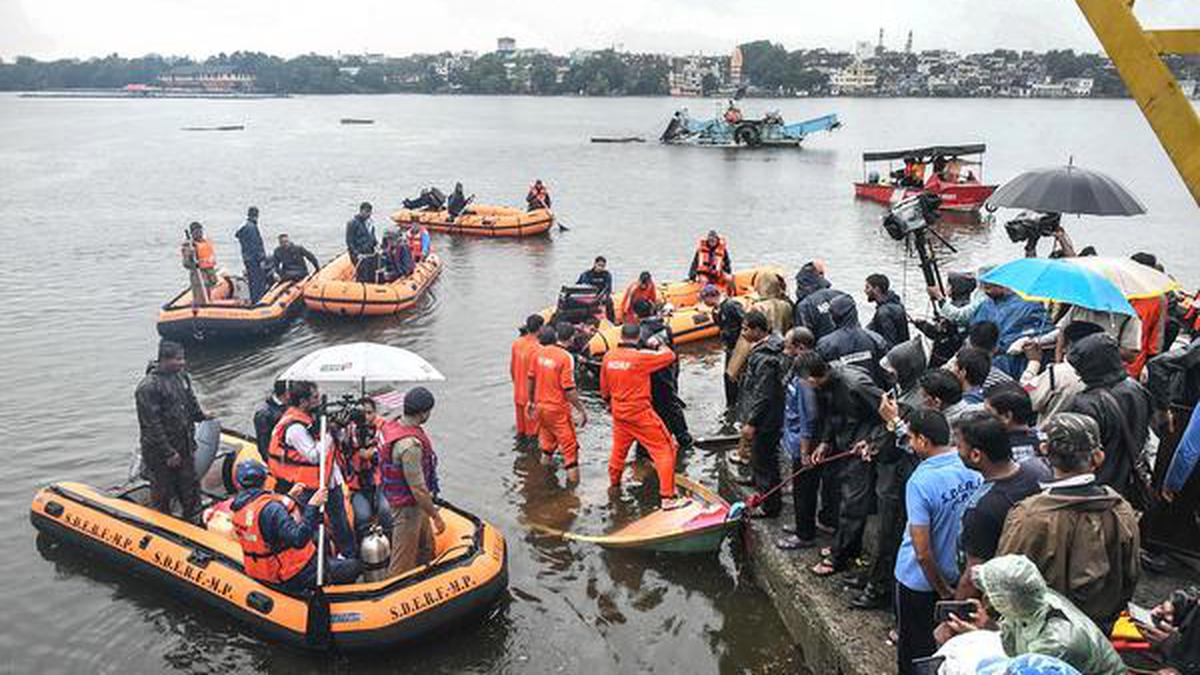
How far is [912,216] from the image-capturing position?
8055 millimetres

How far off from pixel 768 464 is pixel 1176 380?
9.17 ft

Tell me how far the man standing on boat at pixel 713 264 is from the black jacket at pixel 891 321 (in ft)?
18.5

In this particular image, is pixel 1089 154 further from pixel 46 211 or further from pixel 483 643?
pixel 483 643

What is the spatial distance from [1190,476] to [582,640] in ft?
13.1

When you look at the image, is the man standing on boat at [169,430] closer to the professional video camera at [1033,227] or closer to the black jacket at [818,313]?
the black jacket at [818,313]

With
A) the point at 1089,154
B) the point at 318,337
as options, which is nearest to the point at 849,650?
the point at 318,337

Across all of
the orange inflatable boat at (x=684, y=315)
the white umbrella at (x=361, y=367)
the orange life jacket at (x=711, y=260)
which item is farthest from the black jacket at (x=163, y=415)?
the orange life jacket at (x=711, y=260)

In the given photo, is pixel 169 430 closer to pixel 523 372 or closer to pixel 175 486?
pixel 175 486

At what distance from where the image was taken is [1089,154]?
58688 mm

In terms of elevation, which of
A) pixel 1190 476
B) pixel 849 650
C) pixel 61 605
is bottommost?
pixel 61 605

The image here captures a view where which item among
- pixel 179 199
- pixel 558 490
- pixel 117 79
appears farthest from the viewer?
pixel 117 79

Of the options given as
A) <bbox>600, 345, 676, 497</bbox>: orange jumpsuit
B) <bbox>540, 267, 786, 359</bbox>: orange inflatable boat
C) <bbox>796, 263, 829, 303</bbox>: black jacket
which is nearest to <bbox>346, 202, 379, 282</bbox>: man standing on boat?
<bbox>540, 267, 786, 359</bbox>: orange inflatable boat

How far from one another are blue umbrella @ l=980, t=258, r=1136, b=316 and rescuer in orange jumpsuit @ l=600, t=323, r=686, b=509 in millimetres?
2748

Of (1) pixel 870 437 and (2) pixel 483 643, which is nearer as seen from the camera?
(1) pixel 870 437
